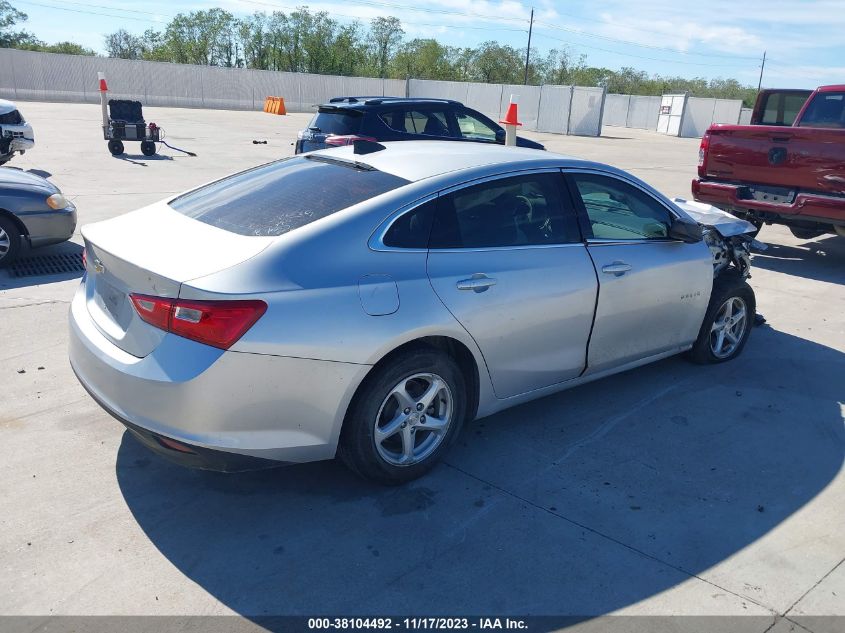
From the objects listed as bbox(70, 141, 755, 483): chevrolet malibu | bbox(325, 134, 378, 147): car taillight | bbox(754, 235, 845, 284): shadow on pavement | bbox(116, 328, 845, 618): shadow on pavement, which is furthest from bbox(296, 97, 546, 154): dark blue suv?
bbox(116, 328, 845, 618): shadow on pavement

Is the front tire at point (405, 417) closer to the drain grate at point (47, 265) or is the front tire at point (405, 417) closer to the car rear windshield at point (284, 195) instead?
the car rear windshield at point (284, 195)

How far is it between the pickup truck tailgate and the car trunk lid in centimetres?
698

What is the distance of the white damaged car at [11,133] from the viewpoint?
13.4m

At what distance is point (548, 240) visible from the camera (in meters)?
4.10

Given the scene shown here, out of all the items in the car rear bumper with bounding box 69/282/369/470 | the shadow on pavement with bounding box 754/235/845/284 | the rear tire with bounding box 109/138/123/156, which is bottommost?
the rear tire with bounding box 109/138/123/156

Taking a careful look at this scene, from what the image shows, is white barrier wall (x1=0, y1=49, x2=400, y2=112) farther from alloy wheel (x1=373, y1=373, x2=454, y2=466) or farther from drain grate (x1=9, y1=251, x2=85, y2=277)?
alloy wheel (x1=373, y1=373, x2=454, y2=466)

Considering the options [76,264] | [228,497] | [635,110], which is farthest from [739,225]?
[635,110]

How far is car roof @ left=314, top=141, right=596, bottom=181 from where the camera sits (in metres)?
3.88

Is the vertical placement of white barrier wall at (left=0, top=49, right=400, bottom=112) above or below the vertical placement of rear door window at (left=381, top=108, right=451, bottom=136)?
below

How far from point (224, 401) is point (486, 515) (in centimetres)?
135

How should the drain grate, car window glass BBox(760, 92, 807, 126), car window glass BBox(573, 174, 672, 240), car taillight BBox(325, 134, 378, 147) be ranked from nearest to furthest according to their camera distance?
car window glass BBox(573, 174, 672, 240) < the drain grate < car taillight BBox(325, 134, 378, 147) < car window glass BBox(760, 92, 807, 126)

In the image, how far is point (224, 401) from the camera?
2.97m

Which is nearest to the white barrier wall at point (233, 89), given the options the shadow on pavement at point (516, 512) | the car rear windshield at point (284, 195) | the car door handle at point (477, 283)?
the shadow on pavement at point (516, 512)

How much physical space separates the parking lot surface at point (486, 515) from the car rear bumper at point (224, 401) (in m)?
0.43
